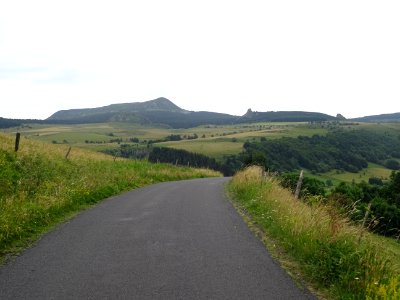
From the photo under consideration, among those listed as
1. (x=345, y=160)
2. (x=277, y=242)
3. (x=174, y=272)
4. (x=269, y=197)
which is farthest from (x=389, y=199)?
(x=345, y=160)

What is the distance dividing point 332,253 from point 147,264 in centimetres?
387

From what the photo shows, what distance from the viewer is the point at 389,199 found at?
50688mm

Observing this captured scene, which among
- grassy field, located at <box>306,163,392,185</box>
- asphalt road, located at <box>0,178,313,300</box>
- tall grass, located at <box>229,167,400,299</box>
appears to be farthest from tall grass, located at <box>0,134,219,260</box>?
grassy field, located at <box>306,163,392,185</box>

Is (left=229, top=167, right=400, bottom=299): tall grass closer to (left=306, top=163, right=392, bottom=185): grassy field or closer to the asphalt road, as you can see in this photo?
the asphalt road

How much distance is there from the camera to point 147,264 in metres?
8.55

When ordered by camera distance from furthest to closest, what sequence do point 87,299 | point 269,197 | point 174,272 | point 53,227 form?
point 269,197, point 53,227, point 174,272, point 87,299

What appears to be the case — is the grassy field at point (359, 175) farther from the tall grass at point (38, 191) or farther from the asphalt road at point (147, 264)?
the asphalt road at point (147, 264)

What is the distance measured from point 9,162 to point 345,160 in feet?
605

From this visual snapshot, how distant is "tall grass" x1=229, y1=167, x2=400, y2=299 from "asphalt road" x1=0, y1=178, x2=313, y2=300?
638 mm

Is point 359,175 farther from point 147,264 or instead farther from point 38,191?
point 147,264

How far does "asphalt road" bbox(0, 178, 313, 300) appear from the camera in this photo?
23.0 ft

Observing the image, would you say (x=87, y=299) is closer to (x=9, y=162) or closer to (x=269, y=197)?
(x=269, y=197)

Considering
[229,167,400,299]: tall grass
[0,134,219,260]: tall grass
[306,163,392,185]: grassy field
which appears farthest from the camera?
[306,163,392,185]: grassy field

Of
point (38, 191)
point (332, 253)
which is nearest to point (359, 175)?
point (38, 191)
